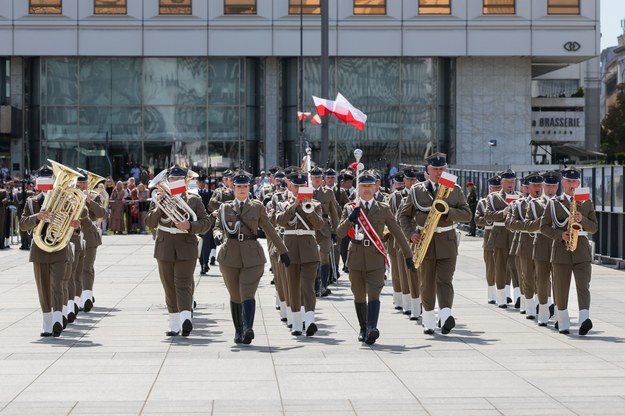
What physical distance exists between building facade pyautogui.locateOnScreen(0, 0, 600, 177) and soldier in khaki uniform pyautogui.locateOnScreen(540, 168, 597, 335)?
3991cm

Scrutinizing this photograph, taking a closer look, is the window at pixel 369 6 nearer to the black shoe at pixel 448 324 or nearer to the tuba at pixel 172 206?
the black shoe at pixel 448 324

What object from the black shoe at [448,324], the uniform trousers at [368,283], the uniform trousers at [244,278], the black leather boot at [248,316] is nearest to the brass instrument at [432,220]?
the black shoe at [448,324]

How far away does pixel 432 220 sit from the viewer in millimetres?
14391

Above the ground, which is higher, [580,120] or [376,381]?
[580,120]

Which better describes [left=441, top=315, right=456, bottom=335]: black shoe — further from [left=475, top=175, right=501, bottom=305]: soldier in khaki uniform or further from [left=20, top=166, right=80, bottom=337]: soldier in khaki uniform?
[left=20, top=166, right=80, bottom=337]: soldier in khaki uniform

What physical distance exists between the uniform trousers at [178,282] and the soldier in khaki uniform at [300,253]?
1.25m

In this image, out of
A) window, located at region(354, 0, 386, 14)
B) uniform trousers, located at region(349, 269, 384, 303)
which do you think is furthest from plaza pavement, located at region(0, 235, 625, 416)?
window, located at region(354, 0, 386, 14)

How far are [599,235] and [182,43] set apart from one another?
30.8m

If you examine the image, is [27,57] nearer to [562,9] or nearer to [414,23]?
[414,23]

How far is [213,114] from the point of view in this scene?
5575cm

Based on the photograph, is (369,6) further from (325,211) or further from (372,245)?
(372,245)

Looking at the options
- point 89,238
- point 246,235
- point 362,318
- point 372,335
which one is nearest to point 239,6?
point 89,238

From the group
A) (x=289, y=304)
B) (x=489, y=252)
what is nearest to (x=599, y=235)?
(x=489, y=252)

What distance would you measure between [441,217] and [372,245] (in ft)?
3.93
